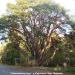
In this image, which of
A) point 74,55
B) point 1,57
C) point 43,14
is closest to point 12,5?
point 43,14

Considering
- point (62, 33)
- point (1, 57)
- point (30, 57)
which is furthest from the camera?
point (1, 57)

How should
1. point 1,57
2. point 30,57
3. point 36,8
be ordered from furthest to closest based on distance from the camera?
point 1,57
point 30,57
point 36,8

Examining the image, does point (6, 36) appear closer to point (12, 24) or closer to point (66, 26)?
point (12, 24)

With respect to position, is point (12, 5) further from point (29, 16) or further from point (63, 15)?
point (63, 15)

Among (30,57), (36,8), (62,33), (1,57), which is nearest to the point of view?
(36,8)

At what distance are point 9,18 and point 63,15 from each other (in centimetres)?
941

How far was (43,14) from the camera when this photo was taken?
2042 inches

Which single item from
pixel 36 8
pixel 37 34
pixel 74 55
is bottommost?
pixel 74 55

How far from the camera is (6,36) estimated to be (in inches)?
2267

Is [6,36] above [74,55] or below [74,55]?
above

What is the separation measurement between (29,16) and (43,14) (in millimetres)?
2426

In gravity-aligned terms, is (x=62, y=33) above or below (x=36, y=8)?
below

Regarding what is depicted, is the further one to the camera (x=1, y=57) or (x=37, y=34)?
(x=1, y=57)

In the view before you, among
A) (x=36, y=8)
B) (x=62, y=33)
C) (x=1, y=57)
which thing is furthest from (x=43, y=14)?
(x=1, y=57)
